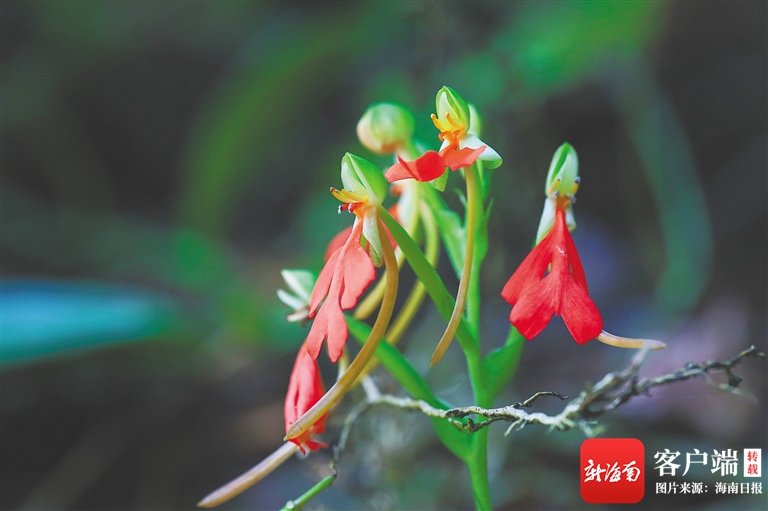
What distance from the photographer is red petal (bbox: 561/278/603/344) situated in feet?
1.09

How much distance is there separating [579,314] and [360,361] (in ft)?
0.46

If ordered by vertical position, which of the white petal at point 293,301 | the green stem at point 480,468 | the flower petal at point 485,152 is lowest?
the green stem at point 480,468

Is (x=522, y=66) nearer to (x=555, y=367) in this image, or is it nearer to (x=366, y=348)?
(x=555, y=367)

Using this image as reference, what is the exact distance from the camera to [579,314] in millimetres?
343

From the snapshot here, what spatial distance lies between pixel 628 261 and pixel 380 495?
75 cm

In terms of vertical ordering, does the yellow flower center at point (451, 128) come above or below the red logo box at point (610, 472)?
above

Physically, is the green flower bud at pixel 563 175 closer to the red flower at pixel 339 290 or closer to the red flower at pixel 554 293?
the red flower at pixel 554 293

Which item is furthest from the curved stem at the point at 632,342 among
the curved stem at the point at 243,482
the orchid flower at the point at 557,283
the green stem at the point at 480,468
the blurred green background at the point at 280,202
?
the blurred green background at the point at 280,202

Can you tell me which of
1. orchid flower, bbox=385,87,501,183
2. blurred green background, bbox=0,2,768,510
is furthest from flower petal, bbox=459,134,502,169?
blurred green background, bbox=0,2,768,510

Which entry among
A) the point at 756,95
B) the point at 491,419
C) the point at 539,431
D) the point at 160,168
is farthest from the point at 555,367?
the point at 160,168

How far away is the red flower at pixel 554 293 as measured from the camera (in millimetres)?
340

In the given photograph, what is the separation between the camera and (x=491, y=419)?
33 cm

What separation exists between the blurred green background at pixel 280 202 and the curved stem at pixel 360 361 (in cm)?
66

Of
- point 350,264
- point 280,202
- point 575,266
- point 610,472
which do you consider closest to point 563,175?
point 575,266
